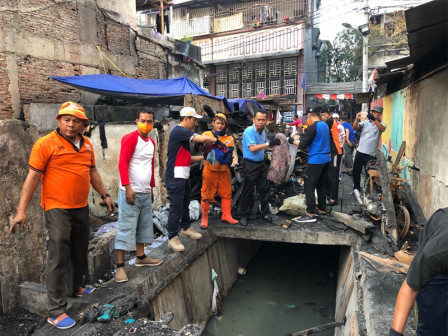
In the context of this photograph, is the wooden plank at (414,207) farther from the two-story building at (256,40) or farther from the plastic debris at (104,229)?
the two-story building at (256,40)

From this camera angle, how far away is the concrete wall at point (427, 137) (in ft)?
14.5

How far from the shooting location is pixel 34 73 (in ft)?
20.2

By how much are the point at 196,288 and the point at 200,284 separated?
0.15 meters

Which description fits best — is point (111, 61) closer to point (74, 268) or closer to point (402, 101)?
point (74, 268)

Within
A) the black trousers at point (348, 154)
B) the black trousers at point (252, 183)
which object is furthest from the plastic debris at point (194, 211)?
the black trousers at point (348, 154)

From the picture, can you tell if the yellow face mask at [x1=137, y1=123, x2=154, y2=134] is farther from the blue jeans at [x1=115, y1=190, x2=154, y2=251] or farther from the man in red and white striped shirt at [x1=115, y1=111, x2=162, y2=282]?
the blue jeans at [x1=115, y1=190, x2=154, y2=251]

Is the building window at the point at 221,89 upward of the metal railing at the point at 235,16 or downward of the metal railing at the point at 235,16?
downward

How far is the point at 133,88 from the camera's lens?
23.6 ft

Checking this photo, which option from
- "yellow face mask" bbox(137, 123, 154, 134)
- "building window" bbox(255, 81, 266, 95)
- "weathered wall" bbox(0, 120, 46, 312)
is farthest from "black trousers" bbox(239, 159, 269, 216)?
"building window" bbox(255, 81, 266, 95)

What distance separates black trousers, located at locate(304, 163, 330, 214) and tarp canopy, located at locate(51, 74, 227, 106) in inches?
138

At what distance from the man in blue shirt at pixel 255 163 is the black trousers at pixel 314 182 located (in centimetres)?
72

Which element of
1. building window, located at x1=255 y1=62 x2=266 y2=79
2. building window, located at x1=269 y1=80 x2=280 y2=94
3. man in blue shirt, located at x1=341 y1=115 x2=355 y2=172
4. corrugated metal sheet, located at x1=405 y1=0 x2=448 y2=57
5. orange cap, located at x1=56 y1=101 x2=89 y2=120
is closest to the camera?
corrugated metal sheet, located at x1=405 y1=0 x2=448 y2=57

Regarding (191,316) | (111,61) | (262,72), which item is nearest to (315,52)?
(262,72)

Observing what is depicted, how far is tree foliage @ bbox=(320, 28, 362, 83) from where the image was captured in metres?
20.8
